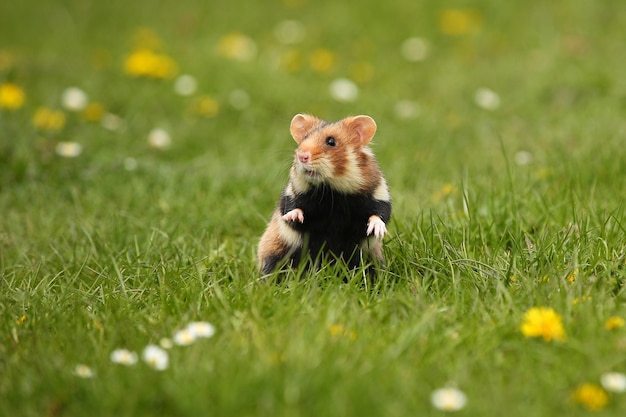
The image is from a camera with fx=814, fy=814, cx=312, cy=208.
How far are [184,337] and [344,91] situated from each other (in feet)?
14.9

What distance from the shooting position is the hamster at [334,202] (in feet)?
11.2

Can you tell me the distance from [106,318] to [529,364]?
1.60 metres

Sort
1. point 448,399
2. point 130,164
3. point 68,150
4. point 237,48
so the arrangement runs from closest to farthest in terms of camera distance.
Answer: point 448,399
point 130,164
point 68,150
point 237,48

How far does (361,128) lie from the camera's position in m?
3.56

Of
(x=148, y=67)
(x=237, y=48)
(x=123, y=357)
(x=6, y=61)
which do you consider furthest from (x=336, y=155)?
(x=6, y=61)

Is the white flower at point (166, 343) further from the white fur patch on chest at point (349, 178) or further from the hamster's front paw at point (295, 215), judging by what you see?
the white fur patch on chest at point (349, 178)

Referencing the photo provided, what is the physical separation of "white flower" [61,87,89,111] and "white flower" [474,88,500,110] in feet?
10.9

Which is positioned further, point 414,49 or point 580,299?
point 414,49

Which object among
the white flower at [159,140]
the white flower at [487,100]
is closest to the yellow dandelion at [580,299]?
the white flower at [159,140]

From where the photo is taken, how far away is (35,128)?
20.2 feet

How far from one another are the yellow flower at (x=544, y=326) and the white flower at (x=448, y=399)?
16.9 inches

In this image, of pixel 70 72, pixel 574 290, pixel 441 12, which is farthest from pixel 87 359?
pixel 441 12

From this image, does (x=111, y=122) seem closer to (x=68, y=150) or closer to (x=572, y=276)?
(x=68, y=150)

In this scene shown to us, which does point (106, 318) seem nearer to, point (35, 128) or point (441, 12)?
point (35, 128)
